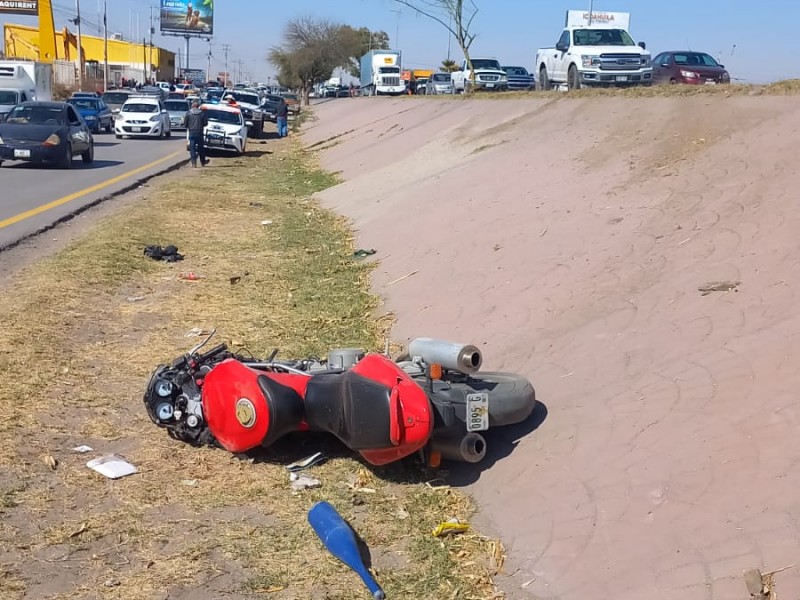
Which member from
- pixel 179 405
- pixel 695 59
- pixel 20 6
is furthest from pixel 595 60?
pixel 20 6

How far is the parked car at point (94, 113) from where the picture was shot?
38531 millimetres

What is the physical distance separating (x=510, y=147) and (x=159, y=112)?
86.5 feet

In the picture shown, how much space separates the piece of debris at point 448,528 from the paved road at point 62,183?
9.34m

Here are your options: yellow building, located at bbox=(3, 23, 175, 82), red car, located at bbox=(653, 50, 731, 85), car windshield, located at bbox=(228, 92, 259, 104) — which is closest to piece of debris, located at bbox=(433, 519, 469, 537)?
red car, located at bbox=(653, 50, 731, 85)

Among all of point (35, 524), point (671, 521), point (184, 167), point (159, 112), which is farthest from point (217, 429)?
point (159, 112)

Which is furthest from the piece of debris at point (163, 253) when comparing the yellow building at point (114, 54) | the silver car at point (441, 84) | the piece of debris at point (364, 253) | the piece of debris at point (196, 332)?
the yellow building at point (114, 54)

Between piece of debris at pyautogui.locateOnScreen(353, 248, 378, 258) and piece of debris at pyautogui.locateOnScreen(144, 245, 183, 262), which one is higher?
piece of debris at pyautogui.locateOnScreen(353, 248, 378, 258)

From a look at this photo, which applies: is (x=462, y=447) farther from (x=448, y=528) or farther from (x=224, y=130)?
(x=224, y=130)

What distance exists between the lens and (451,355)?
555 centimetres

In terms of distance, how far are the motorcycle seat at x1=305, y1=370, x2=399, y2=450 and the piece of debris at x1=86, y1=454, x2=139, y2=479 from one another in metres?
1.11

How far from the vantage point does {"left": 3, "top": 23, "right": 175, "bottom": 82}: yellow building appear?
101688 mm

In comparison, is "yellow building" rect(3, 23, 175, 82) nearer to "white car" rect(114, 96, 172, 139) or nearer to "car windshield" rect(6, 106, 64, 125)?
"white car" rect(114, 96, 172, 139)

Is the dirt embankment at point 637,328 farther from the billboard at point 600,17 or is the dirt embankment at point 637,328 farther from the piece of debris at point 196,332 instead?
the billboard at point 600,17

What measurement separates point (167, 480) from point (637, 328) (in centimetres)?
309
